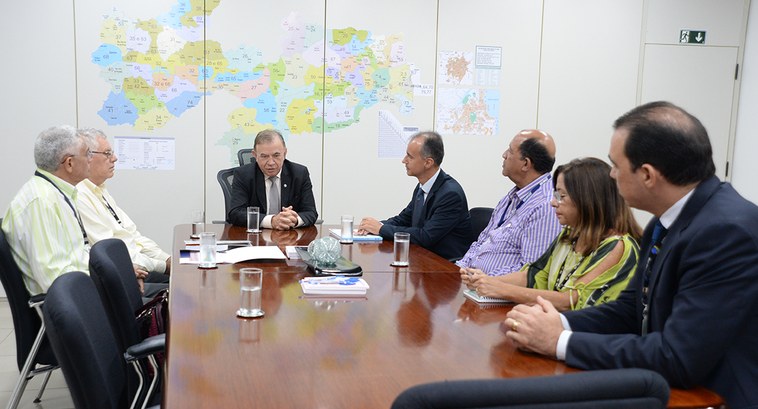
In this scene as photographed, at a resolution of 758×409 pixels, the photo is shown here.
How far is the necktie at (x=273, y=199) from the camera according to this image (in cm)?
444

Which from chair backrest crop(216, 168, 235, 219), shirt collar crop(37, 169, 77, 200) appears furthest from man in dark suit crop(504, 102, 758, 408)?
chair backrest crop(216, 168, 235, 219)

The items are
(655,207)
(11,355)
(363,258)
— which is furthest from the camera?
(11,355)

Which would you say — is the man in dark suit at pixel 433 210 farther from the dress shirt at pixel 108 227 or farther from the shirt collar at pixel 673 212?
the shirt collar at pixel 673 212

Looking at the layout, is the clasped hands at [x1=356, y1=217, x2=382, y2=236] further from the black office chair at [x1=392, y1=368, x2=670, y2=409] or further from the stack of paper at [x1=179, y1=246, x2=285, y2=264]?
the black office chair at [x1=392, y1=368, x2=670, y2=409]

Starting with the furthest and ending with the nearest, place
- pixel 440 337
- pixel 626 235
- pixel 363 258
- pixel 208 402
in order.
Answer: pixel 363 258 < pixel 626 235 < pixel 440 337 < pixel 208 402

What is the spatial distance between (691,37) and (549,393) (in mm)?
5968

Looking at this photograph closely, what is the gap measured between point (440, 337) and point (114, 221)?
2500mm

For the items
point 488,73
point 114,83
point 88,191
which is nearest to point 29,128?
point 114,83

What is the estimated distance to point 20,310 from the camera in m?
2.64

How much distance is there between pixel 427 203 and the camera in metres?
4.03

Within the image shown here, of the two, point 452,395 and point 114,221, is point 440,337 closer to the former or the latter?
point 452,395

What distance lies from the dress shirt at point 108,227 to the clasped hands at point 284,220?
692 mm

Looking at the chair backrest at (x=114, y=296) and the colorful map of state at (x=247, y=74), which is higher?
the colorful map of state at (x=247, y=74)

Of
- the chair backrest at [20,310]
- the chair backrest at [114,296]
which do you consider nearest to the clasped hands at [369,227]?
the chair backrest at [114,296]
